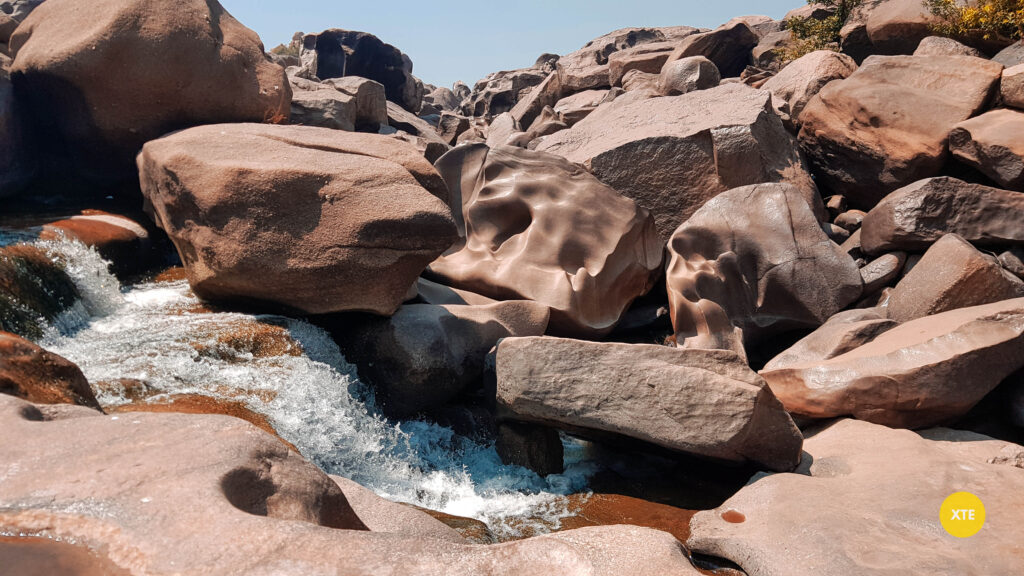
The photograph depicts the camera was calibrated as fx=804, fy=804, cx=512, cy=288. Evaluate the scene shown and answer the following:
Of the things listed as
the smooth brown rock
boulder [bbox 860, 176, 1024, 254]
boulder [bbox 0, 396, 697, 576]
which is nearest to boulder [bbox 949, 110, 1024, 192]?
boulder [bbox 860, 176, 1024, 254]

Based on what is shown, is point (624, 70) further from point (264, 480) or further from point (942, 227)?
point (264, 480)

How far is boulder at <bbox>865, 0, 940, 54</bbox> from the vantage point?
10.9 metres

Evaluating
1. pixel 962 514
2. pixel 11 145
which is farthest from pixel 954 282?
pixel 11 145

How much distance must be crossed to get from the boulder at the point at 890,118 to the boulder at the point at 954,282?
174 centimetres

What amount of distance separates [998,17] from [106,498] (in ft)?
37.5

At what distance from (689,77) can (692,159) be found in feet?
12.8

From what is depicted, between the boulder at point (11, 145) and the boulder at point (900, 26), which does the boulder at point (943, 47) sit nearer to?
the boulder at point (900, 26)

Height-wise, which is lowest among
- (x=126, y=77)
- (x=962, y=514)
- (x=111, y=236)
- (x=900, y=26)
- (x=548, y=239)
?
(x=962, y=514)

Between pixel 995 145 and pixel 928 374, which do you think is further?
pixel 995 145

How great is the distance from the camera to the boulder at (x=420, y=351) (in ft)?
18.9

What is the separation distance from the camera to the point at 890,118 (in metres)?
8.36

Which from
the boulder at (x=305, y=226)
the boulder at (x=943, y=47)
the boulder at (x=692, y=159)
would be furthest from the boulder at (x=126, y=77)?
the boulder at (x=943, y=47)

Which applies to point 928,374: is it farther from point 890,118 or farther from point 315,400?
point 890,118

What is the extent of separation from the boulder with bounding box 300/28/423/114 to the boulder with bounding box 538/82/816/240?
1286 cm
